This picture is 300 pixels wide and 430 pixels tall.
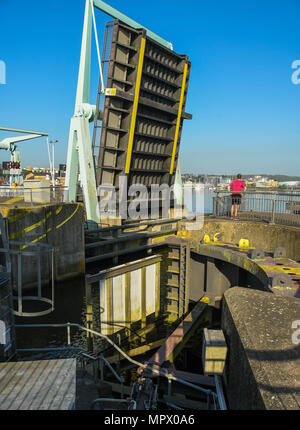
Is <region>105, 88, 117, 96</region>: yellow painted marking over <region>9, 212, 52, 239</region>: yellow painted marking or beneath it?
over

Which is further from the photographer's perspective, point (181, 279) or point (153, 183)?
point (153, 183)

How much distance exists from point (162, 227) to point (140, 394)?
29.2ft

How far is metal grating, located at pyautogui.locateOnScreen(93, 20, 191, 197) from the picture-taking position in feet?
32.3

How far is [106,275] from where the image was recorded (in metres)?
7.89

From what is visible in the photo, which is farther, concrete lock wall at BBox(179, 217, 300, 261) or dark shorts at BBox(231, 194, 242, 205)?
dark shorts at BBox(231, 194, 242, 205)

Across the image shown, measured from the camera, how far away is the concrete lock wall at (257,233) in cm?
923

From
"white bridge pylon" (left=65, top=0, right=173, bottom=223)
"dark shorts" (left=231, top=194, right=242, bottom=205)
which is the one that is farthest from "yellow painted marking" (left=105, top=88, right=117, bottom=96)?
"dark shorts" (left=231, top=194, right=242, bottom=205)

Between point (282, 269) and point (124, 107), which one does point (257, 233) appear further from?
point (124, 107)

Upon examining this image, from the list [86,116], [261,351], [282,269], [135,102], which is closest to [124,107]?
[135,102]

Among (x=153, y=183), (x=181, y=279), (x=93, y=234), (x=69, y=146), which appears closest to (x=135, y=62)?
(x=69, y=146)

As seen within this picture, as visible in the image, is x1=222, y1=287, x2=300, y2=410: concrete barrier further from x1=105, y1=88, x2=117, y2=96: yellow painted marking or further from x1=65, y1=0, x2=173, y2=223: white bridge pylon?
x1=105, y1=88, x2=117, y2=96: yellow painted marking

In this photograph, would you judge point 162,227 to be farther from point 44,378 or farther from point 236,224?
point 44,378

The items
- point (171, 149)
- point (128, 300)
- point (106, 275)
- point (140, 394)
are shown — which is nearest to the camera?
point (140, 394)

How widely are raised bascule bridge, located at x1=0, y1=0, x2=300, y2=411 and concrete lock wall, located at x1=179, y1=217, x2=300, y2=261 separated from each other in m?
0.04
